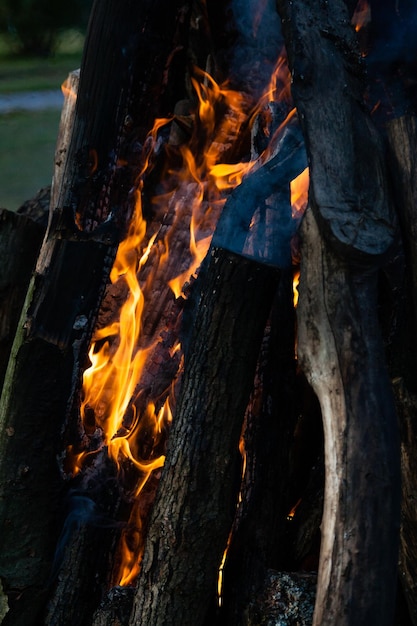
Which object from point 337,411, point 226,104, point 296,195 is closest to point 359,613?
point 337,411

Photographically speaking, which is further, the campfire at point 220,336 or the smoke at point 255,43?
the smoke at point 255,43

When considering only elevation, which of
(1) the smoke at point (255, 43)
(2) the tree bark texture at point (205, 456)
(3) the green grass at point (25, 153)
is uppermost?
(3) the green grass at point (25, 153)

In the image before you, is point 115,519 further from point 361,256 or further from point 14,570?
point 361,256

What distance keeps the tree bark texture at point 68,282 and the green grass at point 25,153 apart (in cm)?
366

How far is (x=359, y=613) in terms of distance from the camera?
191 cm

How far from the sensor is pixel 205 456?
7.64 feet

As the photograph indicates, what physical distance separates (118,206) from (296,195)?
2.30 feet

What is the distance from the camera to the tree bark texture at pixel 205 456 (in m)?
2.31

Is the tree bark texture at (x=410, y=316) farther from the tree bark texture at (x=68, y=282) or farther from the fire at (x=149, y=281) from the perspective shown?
the tree bark texture at (x=68, y=282)

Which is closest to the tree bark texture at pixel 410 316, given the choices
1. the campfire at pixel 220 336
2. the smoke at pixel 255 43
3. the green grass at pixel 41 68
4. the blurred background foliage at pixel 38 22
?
the campfire at pixel 220 336

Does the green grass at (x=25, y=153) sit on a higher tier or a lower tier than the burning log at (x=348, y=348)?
higher

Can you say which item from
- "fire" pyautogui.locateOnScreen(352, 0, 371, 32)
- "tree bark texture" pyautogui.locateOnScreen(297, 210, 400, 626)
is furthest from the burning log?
"fire" pyautogui.locateOnScreen(352, 0, 371, 32)

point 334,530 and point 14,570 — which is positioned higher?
point 334,530

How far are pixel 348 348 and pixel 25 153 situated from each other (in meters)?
5.54
